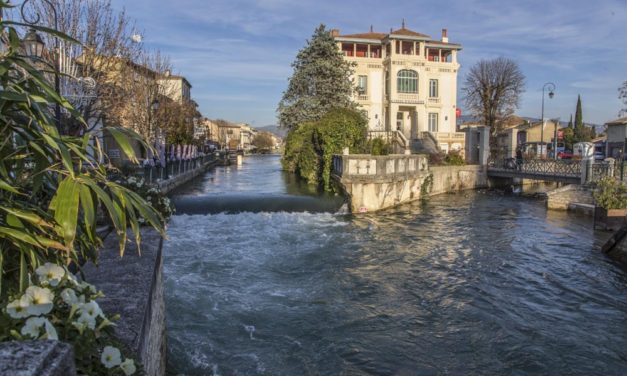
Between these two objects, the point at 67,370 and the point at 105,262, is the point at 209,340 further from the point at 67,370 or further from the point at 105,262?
the point at 67,370

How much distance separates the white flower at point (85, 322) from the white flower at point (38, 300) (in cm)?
12

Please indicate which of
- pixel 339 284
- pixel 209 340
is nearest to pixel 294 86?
pixel 339 284

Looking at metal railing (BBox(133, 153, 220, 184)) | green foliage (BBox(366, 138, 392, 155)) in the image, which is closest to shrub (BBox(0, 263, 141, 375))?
metal railing (BBox(133, 153, 220, 184))

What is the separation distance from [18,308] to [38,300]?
0.24ft

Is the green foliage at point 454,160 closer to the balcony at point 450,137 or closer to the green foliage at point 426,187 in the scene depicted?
the green foliage at point 426,187

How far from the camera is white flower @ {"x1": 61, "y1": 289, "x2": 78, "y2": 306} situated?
6.57 ft

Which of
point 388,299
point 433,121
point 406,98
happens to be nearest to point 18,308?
A: point 388,299

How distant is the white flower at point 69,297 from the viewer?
6.57 feet

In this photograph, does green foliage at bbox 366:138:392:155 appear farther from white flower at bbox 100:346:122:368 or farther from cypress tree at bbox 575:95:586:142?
cypress tree at bbox 575:95:586:142

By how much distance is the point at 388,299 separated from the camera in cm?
880

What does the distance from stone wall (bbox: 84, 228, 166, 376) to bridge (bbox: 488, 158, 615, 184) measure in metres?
22.6

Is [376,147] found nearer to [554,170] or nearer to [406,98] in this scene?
[554,170]

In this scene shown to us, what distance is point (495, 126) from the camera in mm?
45875

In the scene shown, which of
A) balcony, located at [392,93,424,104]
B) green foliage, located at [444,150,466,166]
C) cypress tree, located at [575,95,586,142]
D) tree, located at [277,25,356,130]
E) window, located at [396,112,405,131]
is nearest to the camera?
green foliage, located at [444,150,466,166]
